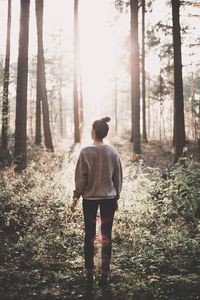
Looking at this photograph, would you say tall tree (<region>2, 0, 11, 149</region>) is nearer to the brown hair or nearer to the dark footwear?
the brown hair

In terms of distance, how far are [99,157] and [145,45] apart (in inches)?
1102

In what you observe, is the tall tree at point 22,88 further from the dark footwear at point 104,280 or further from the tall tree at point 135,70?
the dark footwear at point 104,280

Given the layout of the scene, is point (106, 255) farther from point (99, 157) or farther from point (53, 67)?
point (53, 67)

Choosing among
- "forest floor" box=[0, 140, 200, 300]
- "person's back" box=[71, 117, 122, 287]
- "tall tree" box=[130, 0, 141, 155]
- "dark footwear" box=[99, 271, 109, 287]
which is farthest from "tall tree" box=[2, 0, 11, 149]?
"dark footwear" box=[99, 271, 109, 287]

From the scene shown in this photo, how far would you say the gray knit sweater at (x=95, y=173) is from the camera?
18.8 ft

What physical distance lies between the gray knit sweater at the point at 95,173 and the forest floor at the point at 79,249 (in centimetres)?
132

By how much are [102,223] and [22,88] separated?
28.8ft

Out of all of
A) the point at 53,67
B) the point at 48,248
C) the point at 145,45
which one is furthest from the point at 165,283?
the point at 53,67

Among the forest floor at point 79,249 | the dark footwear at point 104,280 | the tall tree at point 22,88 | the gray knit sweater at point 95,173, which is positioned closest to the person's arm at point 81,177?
the gray knit sweater at point 95,173

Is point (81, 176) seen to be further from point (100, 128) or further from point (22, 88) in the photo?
point (22, 88)

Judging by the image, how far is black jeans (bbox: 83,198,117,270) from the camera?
5.76 meters

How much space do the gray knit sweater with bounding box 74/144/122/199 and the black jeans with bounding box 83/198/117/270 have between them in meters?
0.11

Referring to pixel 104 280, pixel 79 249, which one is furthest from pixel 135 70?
pixel 104 280

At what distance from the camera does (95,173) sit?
5.80m
